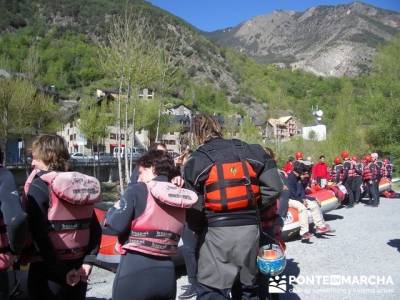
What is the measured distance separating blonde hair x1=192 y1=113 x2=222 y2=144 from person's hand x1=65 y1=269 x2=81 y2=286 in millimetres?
1363

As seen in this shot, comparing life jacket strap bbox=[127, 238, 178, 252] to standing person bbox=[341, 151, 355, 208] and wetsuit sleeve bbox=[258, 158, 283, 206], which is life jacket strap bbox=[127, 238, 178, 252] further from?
standing person bbox=[341, 151, 355, 208]

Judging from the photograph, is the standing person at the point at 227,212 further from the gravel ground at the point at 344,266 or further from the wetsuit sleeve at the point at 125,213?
Result: the gravel ground at the point at 344,266

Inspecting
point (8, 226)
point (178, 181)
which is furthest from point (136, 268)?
point (178, 181)

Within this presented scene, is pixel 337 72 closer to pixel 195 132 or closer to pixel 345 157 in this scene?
pixel 345 157

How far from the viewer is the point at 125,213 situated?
9.43 ft

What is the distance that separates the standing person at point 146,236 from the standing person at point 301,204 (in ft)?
17.6

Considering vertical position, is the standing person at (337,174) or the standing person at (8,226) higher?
the standing person at (8,226)

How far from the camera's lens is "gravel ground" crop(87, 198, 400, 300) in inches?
212

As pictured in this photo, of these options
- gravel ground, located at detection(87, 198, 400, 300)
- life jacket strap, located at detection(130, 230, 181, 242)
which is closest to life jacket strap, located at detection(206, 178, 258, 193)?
life jacket strap, located at detection(130, 230, 181, 242)

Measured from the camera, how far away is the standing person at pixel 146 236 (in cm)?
284

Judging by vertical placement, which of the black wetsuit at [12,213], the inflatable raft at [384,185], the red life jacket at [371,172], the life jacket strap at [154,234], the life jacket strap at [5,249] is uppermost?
the black wetsuit at [12,213]

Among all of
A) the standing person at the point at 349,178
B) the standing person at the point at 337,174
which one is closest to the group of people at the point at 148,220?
→ the standing person at the point at 349,178

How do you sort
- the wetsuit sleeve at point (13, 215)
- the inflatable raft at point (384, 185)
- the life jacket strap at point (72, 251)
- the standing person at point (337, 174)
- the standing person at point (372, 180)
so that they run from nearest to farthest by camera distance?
the wetsuit sleeve at point (13, 215)
the life jacket strap at point (72, 251)
the standing person at point (372, 180)
the standing person at point (337, 174)
the inflatable raft at point (384, 185)

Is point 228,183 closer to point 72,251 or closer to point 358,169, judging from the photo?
point 72,251
